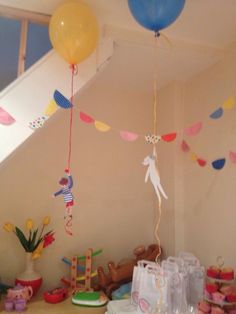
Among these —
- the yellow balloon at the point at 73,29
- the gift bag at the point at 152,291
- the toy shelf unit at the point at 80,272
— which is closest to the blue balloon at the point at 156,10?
the yellow balloon at the point at 73,29

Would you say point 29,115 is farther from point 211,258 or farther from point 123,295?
point 211,258

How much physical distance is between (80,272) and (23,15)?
1.85 meters

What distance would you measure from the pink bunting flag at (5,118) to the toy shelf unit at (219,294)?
1.41 metres

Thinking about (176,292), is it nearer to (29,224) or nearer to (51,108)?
(29,224)

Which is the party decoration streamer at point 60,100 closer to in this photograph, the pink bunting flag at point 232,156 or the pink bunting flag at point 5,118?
the pink bunting flag at point 5,118

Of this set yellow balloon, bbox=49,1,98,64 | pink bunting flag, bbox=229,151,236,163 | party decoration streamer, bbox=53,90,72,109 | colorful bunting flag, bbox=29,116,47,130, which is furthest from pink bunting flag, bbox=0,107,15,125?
pink bunting flag, bbox=229,151,236,163

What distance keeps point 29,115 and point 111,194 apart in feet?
3.79

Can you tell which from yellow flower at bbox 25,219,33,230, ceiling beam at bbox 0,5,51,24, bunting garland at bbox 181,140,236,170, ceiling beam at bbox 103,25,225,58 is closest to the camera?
ceiling beam at bbox 0,5,51,24

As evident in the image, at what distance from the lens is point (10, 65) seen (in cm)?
170

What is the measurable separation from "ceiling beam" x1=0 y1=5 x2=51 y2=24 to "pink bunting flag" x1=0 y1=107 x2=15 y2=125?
0.57 metres

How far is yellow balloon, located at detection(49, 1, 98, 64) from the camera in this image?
1424mm

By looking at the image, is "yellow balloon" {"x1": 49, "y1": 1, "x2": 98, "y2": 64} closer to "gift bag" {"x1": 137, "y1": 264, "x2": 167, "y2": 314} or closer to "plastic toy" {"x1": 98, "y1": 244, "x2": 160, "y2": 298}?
"gift bag" {"x1": 137, "y1": 264, "x2": 167, "y2": 314}

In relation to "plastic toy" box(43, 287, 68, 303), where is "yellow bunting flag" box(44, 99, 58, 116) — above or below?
above

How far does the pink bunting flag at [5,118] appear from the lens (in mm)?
1484
